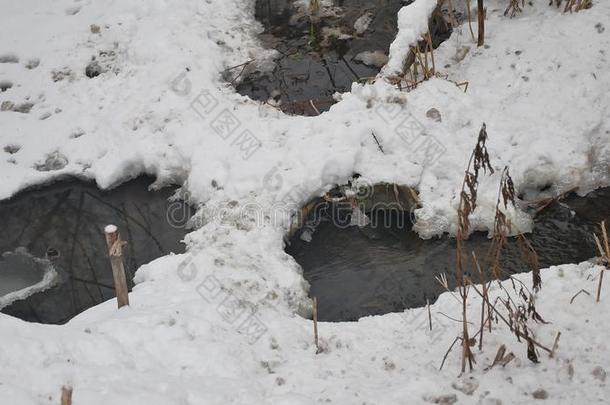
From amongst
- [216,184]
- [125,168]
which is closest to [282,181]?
[216,184]

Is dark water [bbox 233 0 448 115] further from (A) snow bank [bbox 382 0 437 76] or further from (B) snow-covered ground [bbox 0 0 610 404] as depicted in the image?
(A) snow bank [bbox 382 0 437 76]

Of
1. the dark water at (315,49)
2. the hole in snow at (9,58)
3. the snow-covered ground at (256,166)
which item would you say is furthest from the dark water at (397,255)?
the hole in snow at (9,58)

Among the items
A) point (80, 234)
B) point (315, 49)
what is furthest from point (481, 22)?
point (80, 234)

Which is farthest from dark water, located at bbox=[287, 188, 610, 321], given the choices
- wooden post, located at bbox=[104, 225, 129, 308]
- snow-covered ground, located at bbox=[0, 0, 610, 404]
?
wooden post, located at bbox=[104, 225, 129, 308]

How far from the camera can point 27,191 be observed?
6184mm

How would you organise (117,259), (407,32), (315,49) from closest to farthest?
Answer: 1. (117,259)
2. (407,32)
3. (315,49)

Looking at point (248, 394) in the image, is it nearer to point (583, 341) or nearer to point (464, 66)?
point (583, 341)

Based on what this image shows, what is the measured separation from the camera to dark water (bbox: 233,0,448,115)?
6988 mm

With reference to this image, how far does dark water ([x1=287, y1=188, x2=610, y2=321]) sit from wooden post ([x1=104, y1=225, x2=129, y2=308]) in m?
1.60

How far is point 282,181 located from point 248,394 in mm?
2536

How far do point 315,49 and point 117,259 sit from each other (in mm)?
4646

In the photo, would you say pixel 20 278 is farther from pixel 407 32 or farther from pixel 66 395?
pixel 407 32

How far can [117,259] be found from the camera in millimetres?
3787

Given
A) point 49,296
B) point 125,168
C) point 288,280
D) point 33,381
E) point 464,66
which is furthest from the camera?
point 464,66
